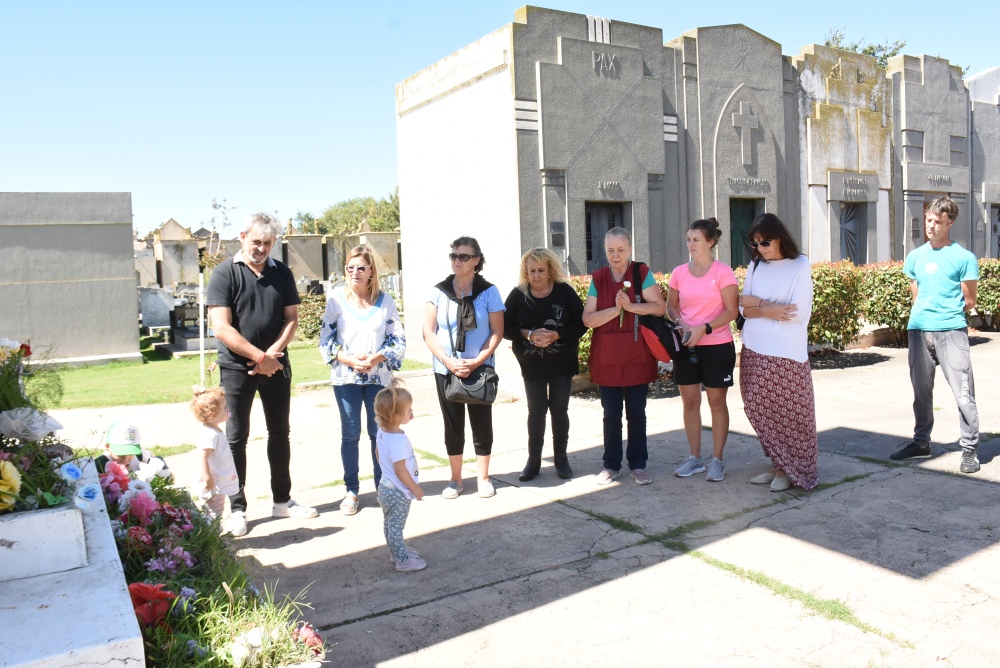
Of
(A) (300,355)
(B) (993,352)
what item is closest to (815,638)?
(B) (993,352)

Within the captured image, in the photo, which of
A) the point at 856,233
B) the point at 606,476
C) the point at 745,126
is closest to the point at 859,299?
the point at 745,126

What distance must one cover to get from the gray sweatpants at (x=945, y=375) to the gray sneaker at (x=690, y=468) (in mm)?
1691

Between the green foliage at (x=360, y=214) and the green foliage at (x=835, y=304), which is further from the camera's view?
the green foliage at (x=360, y=214)

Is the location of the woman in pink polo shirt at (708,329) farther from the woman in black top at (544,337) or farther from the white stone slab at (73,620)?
the white stone slab at (73,620)

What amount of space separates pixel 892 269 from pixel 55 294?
1539 centimetres

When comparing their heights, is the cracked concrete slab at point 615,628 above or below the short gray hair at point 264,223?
below

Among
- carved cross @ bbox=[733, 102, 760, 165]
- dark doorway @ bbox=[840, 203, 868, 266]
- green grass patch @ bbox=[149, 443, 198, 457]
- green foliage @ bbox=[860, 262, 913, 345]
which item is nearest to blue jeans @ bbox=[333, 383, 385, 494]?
green grass patch @ bbox=[149, 443, 198, 457]

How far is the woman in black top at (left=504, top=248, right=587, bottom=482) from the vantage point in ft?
19.0

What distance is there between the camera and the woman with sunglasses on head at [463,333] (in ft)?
18.2

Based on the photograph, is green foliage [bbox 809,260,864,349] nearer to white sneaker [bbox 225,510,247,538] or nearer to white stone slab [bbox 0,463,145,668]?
white sneaker [bbox 225,510,247,538]

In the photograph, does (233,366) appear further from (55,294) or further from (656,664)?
(55,294)

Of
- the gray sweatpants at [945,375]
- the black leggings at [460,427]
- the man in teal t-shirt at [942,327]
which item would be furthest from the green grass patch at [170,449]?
the gray sweatpants at [945,375]

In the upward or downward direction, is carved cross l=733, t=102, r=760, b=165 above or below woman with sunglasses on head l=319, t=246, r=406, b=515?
above

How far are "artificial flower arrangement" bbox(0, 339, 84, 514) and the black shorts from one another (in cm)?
386
